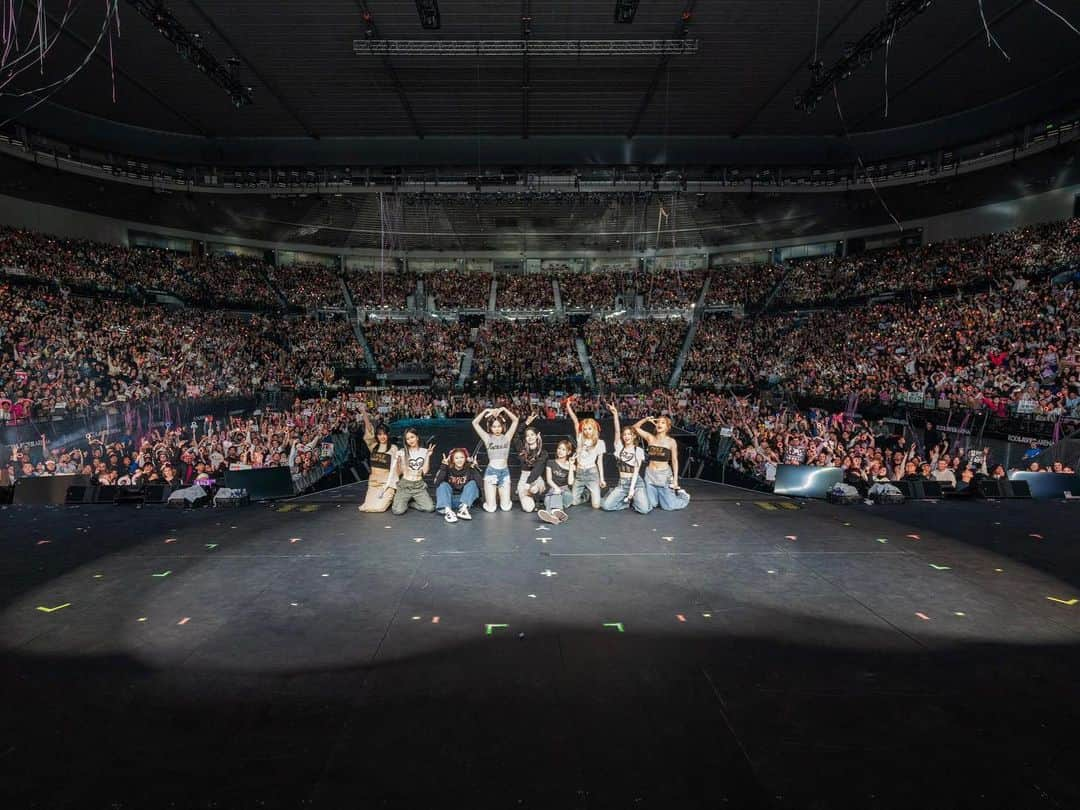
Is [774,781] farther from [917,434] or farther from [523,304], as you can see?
[523,304]

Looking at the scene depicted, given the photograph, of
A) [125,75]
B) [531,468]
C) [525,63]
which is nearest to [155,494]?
[531,468]

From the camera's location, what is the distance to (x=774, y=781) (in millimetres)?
2691

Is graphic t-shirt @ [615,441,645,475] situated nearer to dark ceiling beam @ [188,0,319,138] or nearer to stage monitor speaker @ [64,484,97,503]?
stage monitor speaker @ [64,484,97,503]

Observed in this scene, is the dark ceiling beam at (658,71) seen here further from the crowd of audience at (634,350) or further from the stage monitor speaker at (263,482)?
the stage monitor speaker at (263,482)

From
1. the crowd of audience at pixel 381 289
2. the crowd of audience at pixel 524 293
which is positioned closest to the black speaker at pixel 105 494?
the crowd of audience at pixel 381 289

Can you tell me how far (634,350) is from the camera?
33.4 m

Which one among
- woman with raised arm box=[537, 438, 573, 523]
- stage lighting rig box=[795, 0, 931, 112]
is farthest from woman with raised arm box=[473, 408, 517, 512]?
stage lighting rig box=[795, 0, 931, 112]

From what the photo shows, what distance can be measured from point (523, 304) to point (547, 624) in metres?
35.3

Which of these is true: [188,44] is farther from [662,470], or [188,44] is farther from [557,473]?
[662,470]

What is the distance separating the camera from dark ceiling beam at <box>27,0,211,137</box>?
1562cm

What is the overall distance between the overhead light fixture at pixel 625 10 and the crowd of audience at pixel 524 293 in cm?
2374

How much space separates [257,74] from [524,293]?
22.5 m

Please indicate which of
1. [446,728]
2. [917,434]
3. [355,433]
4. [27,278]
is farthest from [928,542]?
[27,278]

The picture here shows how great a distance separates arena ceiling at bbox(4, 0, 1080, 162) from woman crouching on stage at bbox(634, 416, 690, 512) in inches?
516
